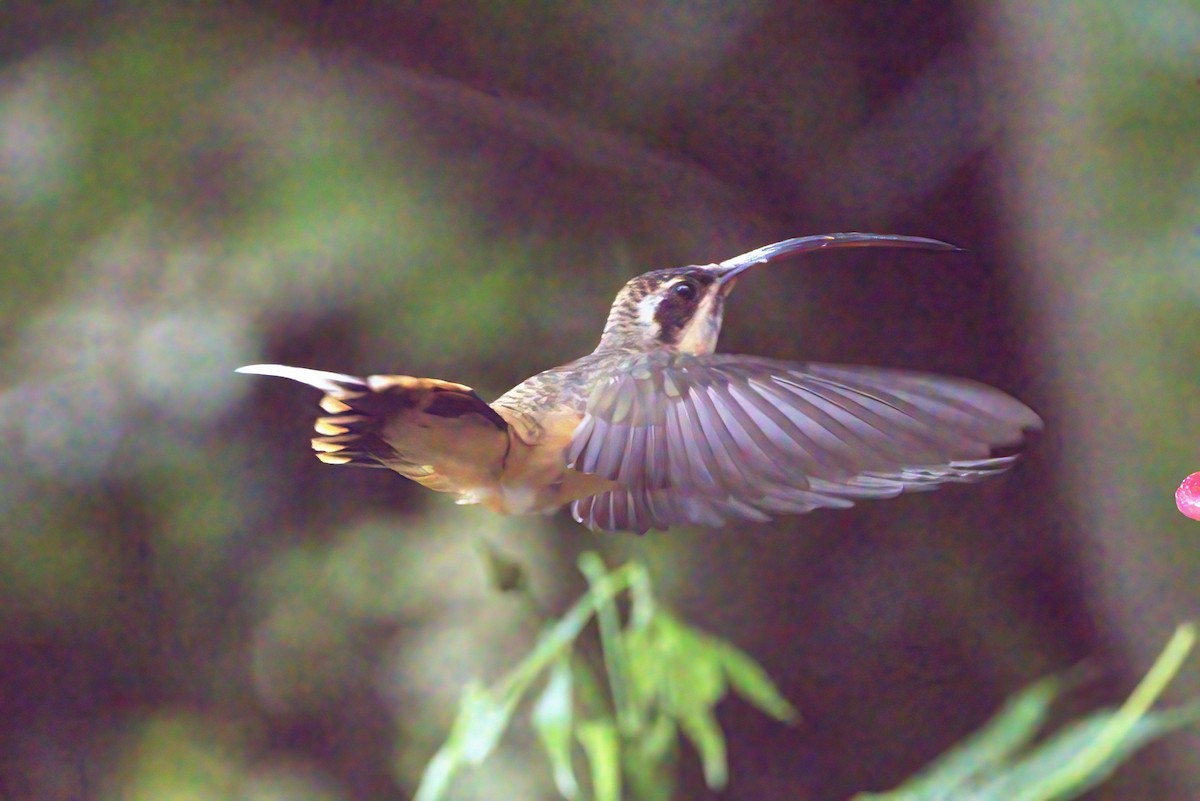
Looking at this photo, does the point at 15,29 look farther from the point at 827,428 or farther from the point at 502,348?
the point at 827,428

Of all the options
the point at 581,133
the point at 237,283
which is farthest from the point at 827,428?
the point at 237,283

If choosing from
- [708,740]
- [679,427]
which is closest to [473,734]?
[708,740]

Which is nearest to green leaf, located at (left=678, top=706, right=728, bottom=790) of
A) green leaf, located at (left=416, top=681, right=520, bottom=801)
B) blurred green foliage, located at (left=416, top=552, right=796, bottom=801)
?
blurred green foliage, located at (left=416, top=552, right=796, bottom=801)

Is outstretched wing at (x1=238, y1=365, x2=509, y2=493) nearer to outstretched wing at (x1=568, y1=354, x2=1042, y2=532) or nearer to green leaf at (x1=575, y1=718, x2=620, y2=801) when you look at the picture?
outstretched wing at (x1=568, y1=354, x2=1042, y2=532)

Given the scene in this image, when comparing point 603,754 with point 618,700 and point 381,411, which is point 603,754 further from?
point 381,411

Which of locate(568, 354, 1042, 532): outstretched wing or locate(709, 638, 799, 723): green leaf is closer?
locate(568, 354, 1042, 532): outstretched wing

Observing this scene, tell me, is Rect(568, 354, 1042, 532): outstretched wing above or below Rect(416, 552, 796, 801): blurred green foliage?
above
